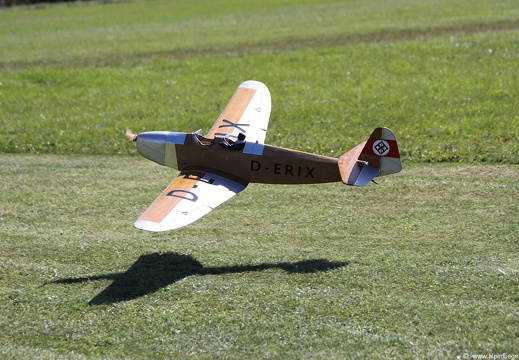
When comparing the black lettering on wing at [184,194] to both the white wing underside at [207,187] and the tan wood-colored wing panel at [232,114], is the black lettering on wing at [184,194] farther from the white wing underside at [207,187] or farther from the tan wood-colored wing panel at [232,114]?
the tan wood-colored wing panel at [232,114]

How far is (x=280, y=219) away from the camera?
16.2m

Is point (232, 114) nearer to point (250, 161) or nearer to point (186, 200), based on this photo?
point (250, 161)

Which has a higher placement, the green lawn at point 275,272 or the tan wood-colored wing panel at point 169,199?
the tan wood-colored wing panel at point 169,199

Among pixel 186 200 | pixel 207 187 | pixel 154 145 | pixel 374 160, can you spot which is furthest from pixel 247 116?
pixel 186 200

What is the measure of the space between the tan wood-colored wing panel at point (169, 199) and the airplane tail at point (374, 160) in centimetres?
325

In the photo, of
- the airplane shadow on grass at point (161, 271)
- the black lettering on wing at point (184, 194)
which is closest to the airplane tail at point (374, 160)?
the airplane shadow on grass at point (161, 271)

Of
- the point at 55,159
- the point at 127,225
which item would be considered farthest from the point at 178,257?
the point at 55,159

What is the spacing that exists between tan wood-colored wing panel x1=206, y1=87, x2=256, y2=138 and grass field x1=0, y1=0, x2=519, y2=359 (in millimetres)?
2077

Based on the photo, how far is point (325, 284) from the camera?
12.5 m

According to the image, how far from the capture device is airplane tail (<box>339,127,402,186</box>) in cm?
1360

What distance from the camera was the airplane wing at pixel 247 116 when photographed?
16516 millimetres

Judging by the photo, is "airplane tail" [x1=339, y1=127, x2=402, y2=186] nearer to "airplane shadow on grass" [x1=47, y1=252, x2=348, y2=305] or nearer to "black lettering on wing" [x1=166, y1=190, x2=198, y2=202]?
"airplane shadow on grass" [x1=47, y1=252, x2=348, y2=305]

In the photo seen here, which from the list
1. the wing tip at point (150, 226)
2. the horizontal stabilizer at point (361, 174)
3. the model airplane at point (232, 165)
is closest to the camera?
the wing tip at point (150, 226)

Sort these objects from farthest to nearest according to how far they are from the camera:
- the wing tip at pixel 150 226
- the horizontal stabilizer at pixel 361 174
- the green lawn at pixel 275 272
A: the horizontal stabilizer at pixel 361 174, the wing tip at pixel 150 226, the green lawn at pixel 275 272
